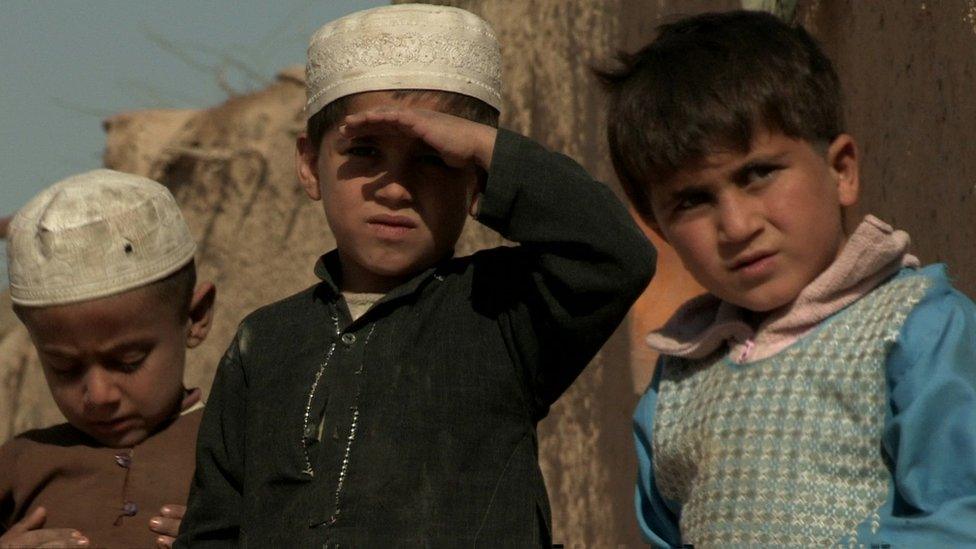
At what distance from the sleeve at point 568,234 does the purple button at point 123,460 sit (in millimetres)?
1076

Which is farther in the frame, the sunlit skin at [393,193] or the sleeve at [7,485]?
the sleeve at [7,485]

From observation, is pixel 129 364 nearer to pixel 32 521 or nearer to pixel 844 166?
pixel 32 521

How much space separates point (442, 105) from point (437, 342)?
0.39 meters

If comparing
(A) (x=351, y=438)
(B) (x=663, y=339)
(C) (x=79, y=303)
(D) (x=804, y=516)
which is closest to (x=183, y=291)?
(C) (x=79, y=303)

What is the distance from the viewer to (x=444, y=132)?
2.44m

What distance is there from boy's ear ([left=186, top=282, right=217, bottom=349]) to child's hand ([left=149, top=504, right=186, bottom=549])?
14.0 inches

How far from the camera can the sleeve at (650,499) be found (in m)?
2.63

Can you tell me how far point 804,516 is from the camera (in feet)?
7.52

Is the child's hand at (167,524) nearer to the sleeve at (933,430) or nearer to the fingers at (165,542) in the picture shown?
the fingers at (165,542)

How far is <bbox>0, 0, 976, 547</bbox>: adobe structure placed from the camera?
344 cm

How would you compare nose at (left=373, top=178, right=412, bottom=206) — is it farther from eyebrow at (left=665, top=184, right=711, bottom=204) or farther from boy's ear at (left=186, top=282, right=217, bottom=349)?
boy's ear at (left=186, top=282, right=217, bottom=349)

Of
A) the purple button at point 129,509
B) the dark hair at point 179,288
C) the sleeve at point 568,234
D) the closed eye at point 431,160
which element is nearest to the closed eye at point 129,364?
the dark hair at point 179,288

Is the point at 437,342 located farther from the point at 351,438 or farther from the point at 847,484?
the point at 847,484

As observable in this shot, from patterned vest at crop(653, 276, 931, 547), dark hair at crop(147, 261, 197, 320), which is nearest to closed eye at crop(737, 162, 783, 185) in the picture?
patterned vest at crop(653, 276, 931, 547)
